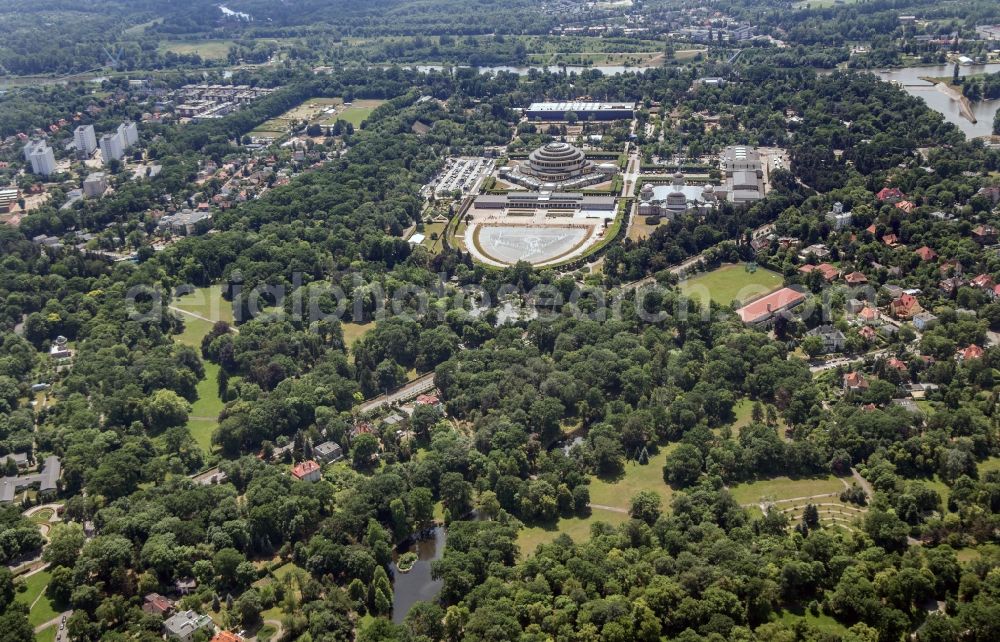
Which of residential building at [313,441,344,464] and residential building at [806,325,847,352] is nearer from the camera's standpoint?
residential building at [313,441,344,464]

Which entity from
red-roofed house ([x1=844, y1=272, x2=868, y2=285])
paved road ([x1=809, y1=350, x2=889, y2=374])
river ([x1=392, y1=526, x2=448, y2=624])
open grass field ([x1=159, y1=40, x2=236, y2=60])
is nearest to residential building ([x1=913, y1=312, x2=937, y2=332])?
paved road ([x1=809, y1=350, x2=889, y2=374])

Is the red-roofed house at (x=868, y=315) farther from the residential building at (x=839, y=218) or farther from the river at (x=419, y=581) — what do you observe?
the river at (x=419, y=581)

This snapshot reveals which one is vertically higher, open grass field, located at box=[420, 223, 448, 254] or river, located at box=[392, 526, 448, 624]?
open grass field, located at box=[420, 223, 448, 254]

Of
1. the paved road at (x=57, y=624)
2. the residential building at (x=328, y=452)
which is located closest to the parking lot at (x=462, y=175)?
the residential building at (x=328, y=452)

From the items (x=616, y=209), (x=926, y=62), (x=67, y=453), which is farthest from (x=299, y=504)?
(x=926, y=62)

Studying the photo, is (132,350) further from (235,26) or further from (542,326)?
(235,26)

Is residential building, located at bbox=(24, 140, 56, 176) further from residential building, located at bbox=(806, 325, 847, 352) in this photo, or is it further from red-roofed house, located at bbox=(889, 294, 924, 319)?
red-roofed house, located at bbox=(889, 294, 924, 319)

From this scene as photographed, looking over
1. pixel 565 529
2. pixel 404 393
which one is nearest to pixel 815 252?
pixel 404 393
